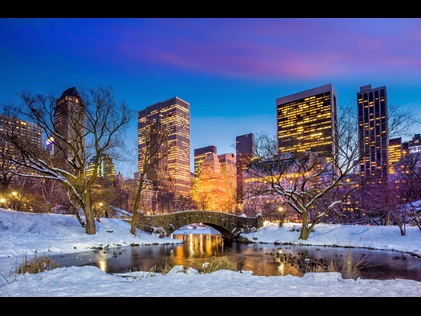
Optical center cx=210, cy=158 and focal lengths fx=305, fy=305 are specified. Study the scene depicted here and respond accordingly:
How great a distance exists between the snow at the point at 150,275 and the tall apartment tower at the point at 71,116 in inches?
206

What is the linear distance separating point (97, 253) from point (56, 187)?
15454 mm

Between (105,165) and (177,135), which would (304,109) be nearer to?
(105,165)

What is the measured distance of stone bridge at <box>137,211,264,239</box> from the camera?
82.9 ft

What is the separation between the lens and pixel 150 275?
813cm

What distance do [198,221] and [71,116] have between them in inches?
569

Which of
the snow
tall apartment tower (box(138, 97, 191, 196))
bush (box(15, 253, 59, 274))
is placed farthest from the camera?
tall apartment tower (box(138, 97, 191, 196))

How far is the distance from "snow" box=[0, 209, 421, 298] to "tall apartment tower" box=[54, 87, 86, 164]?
522cm

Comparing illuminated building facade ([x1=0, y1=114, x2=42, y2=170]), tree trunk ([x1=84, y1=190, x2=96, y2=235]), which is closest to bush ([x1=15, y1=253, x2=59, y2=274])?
tree trunk ([x1=84, y1=190, x2=96, y2=235])

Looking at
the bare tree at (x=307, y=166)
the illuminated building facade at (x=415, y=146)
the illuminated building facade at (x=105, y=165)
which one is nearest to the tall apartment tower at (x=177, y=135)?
the illuminated building facade at (x=105, y=165)

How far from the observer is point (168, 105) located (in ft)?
341

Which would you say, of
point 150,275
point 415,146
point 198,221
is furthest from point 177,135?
point 150,275

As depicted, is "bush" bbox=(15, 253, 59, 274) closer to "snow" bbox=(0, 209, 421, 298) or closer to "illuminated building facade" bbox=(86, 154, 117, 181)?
"snow" bbox=(0, 209, 421, 298)
